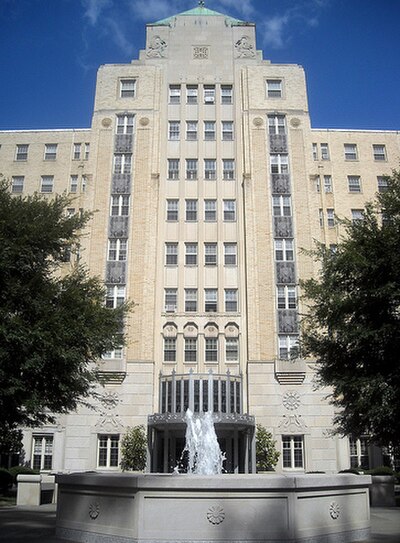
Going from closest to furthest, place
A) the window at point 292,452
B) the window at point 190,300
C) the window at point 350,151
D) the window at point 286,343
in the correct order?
the window at point 292,452
the window at point 286,343
the window at point 190,300
the window at point 350,151

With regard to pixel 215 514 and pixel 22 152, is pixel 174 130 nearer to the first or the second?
pixel 22 152

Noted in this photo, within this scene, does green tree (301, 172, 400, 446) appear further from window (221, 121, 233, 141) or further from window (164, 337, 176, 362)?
window (221, 121, 233, 141)

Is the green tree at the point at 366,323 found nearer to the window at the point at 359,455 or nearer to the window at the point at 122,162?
the window at the point at 359,455

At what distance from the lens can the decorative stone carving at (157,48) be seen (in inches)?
1844

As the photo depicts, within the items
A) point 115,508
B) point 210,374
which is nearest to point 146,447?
point 210,374

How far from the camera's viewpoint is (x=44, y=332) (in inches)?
763

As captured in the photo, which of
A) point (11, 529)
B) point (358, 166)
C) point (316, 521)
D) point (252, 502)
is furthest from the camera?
point (358, 166)

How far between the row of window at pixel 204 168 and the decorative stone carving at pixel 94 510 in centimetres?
3371

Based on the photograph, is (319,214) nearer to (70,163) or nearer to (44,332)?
(70,163)

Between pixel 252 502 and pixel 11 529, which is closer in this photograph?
pixel 252 502

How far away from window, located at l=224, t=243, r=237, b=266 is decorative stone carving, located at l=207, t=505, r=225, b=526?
30.4 metres

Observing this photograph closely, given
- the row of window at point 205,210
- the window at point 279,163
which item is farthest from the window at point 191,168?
the window at point 279,163

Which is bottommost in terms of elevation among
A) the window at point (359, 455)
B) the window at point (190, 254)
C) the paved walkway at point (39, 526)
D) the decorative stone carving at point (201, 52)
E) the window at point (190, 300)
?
the paved walkway at point (39, 526)

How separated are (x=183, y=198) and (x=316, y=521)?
108 ft
